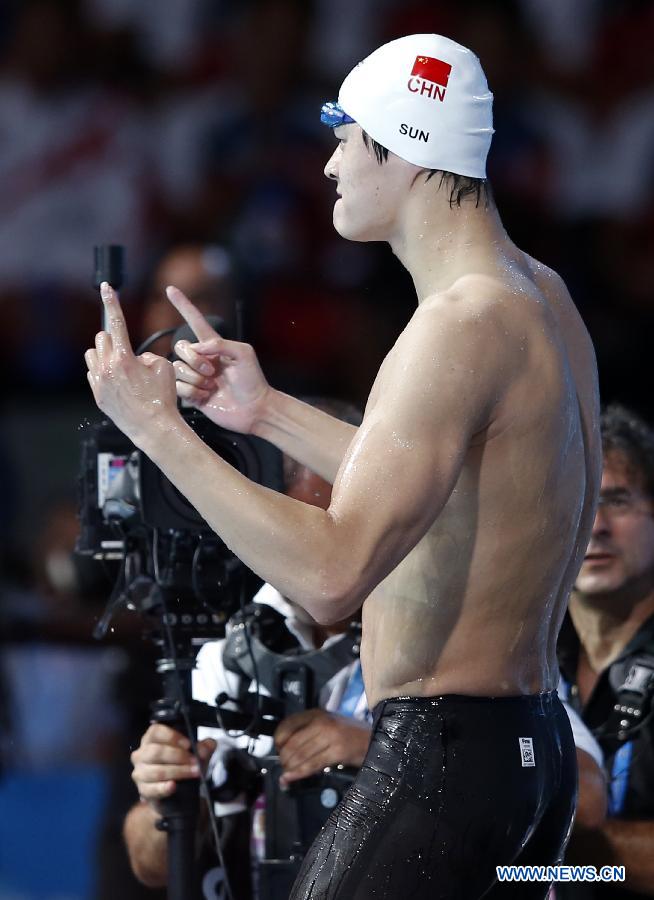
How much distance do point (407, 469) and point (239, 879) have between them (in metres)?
1.37

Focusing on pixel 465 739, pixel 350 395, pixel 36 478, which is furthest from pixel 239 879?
pixel 36 478

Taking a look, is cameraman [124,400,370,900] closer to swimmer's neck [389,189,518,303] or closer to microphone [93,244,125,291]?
microphone [93,244,125,291]

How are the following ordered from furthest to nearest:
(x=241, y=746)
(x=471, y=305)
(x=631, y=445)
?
(x=631, y=445), (x=241, y=746), (x=471, y=305)

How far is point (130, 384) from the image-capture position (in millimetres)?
1838

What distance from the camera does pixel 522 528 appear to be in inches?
72.9

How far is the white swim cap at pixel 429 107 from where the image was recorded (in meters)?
1.95

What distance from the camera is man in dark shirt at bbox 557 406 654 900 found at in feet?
9.13

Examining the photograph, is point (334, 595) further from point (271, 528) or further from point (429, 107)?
point (429, 107)

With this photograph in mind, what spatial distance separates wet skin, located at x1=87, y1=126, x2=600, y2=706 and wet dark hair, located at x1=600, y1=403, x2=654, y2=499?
1197 millimetres

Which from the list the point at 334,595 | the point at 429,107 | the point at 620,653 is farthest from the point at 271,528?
the point at 620,653

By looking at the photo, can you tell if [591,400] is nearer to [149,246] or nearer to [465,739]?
[465,739]

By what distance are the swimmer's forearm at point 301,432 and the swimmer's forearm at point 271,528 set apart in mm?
449

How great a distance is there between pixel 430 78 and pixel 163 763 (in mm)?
1268

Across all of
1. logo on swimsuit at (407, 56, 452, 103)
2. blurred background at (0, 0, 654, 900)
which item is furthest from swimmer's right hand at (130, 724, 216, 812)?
blurred background at (0, 0, 654, 900)
